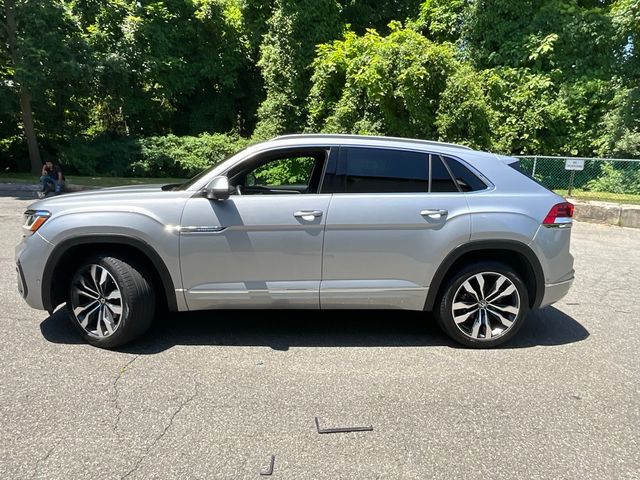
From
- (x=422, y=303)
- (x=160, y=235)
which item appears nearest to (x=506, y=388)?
(x=422, y=303)

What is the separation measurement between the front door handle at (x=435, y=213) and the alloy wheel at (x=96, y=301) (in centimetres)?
258

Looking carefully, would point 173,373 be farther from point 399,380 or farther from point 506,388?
point 506,388

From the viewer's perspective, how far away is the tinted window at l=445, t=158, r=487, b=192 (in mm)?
4066

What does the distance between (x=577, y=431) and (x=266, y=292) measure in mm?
2398

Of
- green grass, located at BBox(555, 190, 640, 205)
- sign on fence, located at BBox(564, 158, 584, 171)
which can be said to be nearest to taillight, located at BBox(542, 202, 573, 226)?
sign on fence, located at BBox(564, 158, 584, 171)

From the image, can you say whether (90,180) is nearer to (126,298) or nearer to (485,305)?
(126,298)

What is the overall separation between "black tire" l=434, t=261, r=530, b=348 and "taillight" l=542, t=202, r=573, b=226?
52 cm

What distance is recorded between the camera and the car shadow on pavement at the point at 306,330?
4156 millimetres

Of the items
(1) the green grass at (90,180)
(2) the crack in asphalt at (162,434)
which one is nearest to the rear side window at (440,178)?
(2) the crack in asphalt at (162,434)

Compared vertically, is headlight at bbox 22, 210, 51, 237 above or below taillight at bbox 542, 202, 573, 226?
below

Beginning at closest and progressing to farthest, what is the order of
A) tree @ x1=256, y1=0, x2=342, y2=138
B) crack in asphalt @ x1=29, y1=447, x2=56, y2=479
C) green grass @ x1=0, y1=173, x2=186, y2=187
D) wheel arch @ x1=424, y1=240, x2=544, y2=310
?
crack in asphalt @ x1=29, y1=447, x2=56, y2=479, wheel arch @ x1=424, y1=240, x2=544, y2=310, green grass @ x1=0, y1=173, x2=186, y2=187, tree @ x1=256, y1=0, x2=342, y2=138

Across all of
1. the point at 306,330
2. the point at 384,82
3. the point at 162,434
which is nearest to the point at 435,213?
the point at 306,330

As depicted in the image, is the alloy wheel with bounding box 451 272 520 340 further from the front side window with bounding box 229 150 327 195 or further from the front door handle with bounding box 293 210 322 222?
the front side window with bounding box 229 150 327 195

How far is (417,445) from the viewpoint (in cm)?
280
